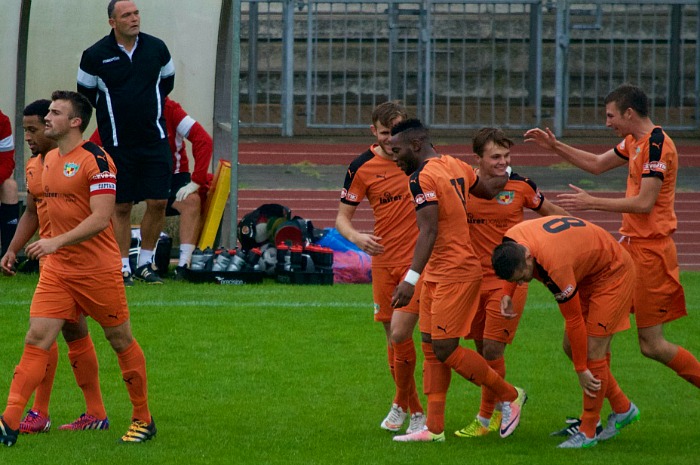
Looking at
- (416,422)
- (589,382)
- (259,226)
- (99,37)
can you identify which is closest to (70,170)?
(416,422)

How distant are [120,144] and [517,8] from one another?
9.31 metres

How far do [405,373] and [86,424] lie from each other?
1.86 m

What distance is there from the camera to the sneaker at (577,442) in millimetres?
6637

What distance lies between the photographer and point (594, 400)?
6.61 m

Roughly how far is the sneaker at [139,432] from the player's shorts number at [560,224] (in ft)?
8.02

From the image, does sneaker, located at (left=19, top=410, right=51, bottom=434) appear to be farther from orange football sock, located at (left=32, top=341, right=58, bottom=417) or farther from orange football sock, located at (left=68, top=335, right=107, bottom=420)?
orange football sock, located at (left=68, top=335, right=107, bottom=420)

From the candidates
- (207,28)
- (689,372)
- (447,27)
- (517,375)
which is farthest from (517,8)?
(689,372)

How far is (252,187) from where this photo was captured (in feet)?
56.7

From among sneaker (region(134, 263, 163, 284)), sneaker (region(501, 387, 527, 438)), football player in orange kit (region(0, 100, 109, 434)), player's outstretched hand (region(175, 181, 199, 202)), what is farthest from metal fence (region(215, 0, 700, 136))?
sneaker (region(501, 387, 527, 438))

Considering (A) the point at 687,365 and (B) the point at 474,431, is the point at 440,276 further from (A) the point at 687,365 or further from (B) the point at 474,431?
(A) the point at 687,365

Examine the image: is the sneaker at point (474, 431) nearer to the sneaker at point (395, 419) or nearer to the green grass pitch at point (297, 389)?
the green grass pitch at point (297, 389)

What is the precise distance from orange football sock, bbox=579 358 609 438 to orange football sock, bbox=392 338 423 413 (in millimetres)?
1002

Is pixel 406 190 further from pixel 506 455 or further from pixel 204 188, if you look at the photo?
pixel 204 188

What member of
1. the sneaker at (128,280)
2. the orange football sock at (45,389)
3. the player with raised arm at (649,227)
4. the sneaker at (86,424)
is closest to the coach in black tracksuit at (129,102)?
the sneaker at (128,280)
